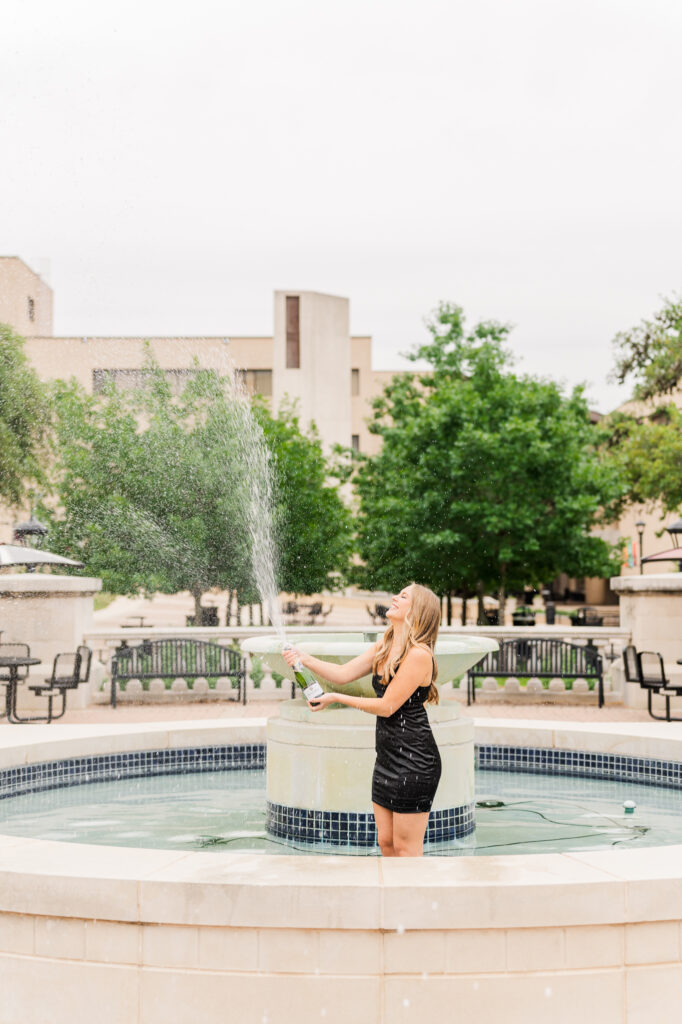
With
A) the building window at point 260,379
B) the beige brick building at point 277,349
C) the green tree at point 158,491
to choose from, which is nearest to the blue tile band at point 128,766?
the green tree at point 158,491

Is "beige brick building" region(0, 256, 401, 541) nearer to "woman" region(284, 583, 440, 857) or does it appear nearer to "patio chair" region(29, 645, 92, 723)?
"patio chair" region(29, 645, 92, 723)

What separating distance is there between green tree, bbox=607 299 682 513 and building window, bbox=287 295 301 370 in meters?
18.4

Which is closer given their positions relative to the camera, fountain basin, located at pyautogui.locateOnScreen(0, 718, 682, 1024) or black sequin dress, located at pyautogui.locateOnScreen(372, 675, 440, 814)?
fountain basin, located at pyautogui.locateOnScreen(0, 718, 682, 1024)

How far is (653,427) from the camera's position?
37.1 m

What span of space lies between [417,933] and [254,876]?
68cm

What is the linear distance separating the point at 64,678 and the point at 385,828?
31.1 ft

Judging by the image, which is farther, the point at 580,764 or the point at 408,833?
the point at 580,764

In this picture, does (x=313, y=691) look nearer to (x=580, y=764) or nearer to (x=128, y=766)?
(x=128, y=766)

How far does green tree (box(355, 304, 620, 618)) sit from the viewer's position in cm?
3016

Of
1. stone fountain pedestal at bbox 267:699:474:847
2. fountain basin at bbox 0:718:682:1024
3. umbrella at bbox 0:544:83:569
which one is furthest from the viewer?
umbrella at bbox 0:544:83:569

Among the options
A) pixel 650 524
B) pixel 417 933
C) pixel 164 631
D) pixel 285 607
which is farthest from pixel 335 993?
pixel 650 524

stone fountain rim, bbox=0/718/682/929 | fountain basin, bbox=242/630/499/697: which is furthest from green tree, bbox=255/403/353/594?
stone fountain rim, bbox=0/718/682/929

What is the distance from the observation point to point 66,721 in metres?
14.3

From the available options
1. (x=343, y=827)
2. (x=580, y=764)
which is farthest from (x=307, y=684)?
(x=580, y=764)
